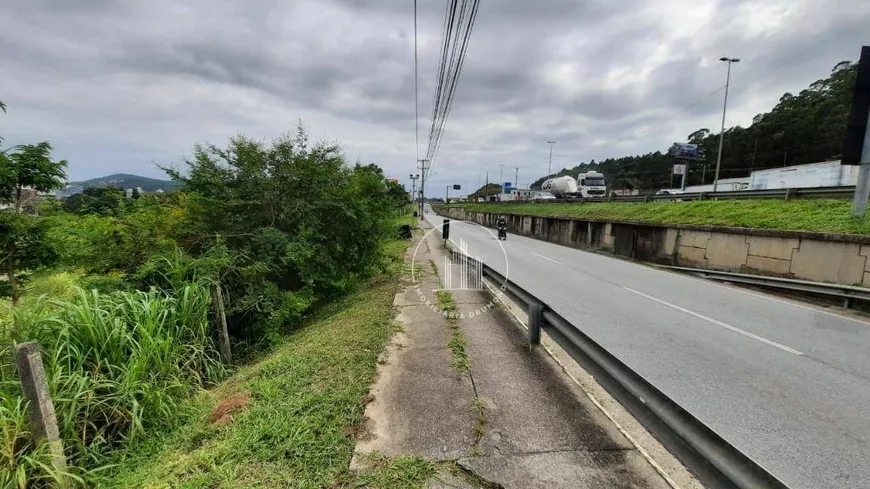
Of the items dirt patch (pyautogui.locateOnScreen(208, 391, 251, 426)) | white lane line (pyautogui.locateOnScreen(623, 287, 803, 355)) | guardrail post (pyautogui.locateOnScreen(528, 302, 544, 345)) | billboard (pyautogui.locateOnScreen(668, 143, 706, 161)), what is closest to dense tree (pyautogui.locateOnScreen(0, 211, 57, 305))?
dirt patch (pyautogui.locateOnScreen(208, 391, 251, 426))

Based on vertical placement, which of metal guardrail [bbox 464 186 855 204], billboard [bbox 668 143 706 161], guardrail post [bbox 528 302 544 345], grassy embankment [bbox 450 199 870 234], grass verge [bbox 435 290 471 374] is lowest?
grass verge [bbox 435 290 471 374]

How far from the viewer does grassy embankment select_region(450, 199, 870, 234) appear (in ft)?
32.0

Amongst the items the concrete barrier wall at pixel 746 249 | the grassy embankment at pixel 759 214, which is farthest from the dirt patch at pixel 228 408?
the grassy embankment at pixel 759 214

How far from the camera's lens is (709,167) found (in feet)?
229

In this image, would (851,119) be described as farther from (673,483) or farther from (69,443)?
(69,443)

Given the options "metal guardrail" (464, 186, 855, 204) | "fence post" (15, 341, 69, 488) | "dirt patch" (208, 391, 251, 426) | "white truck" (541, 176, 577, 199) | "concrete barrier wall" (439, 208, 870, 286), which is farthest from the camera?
"white truck" (541, 176, 577, 199)

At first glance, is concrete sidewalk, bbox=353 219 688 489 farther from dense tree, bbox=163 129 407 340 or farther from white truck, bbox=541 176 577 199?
white truck, bbox=541 176 577 199

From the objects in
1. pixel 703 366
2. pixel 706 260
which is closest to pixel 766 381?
pixel 703 366

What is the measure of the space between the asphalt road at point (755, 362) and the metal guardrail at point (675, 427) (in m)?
1.44

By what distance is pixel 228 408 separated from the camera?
3.56 m

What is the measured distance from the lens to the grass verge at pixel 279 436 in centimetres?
245

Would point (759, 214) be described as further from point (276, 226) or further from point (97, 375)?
point (97, 375)

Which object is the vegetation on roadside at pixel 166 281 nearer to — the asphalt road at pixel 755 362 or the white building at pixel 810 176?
the asphalt road at pixel 755 362

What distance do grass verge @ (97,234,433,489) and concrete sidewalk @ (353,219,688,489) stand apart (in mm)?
177
